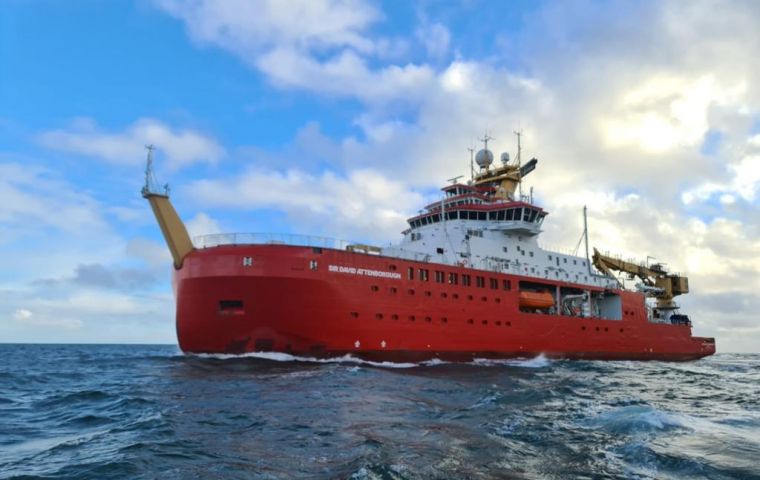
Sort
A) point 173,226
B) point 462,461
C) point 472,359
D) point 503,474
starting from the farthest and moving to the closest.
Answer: point 472,359, point 173,226, point 462,461, point 503,474

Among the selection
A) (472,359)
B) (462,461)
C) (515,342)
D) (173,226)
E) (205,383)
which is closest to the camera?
(462,461)

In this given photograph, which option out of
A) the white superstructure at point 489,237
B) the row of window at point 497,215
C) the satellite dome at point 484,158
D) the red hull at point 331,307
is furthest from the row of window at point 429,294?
the satellite dome at point 484,158

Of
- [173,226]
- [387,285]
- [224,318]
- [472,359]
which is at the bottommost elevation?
[472,359]

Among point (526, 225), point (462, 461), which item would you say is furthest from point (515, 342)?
point (462, 461)

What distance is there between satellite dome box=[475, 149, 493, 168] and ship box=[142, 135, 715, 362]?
81 mm

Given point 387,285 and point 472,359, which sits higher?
point 387,285

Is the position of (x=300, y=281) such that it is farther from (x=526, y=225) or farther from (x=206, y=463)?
(x=526, y=225)

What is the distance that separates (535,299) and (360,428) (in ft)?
74.3

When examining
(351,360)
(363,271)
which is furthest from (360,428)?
(363,271)

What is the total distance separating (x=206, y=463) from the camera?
7625mm

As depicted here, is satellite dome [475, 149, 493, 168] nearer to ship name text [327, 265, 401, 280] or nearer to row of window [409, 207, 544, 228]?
row of window [409, 207, 544, 228]

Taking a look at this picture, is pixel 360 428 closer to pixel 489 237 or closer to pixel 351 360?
pixel 351 360

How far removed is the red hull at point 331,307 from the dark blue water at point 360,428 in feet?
11.1

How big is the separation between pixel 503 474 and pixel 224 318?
16908 mm
